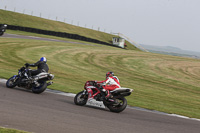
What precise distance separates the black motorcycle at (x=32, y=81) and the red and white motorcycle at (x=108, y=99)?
1888mm

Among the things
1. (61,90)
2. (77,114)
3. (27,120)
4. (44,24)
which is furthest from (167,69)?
(44,24)

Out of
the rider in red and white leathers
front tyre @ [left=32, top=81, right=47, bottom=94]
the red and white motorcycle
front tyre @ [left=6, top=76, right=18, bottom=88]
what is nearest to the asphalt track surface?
the red and white motorcycle

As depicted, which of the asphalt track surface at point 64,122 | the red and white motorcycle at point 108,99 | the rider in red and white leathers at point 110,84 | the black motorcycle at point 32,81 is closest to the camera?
the asphalt track surface at point 64,122

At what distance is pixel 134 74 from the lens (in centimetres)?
2555

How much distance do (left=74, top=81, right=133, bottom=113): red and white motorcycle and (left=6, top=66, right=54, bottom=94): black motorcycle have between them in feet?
6.19

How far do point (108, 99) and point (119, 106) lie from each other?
1.57 feet

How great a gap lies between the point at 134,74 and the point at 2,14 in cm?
4173

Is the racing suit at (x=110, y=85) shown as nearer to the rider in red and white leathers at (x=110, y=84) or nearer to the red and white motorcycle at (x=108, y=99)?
the rider in red and white leathers at (x=110, y=84)

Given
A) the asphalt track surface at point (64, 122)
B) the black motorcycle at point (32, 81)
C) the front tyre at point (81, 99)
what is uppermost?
the black motorcycle at point (32, 81)

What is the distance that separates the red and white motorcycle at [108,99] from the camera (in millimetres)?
10727

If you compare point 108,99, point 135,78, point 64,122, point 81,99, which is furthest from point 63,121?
point 135,78

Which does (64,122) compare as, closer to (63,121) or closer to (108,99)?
(63,121)

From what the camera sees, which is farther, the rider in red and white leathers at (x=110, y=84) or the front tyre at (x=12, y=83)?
the front tyre at (x=12, y=83)

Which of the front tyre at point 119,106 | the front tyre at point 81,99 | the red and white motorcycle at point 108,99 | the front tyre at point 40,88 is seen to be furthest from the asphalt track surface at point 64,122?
the front tyre at point 40,88
